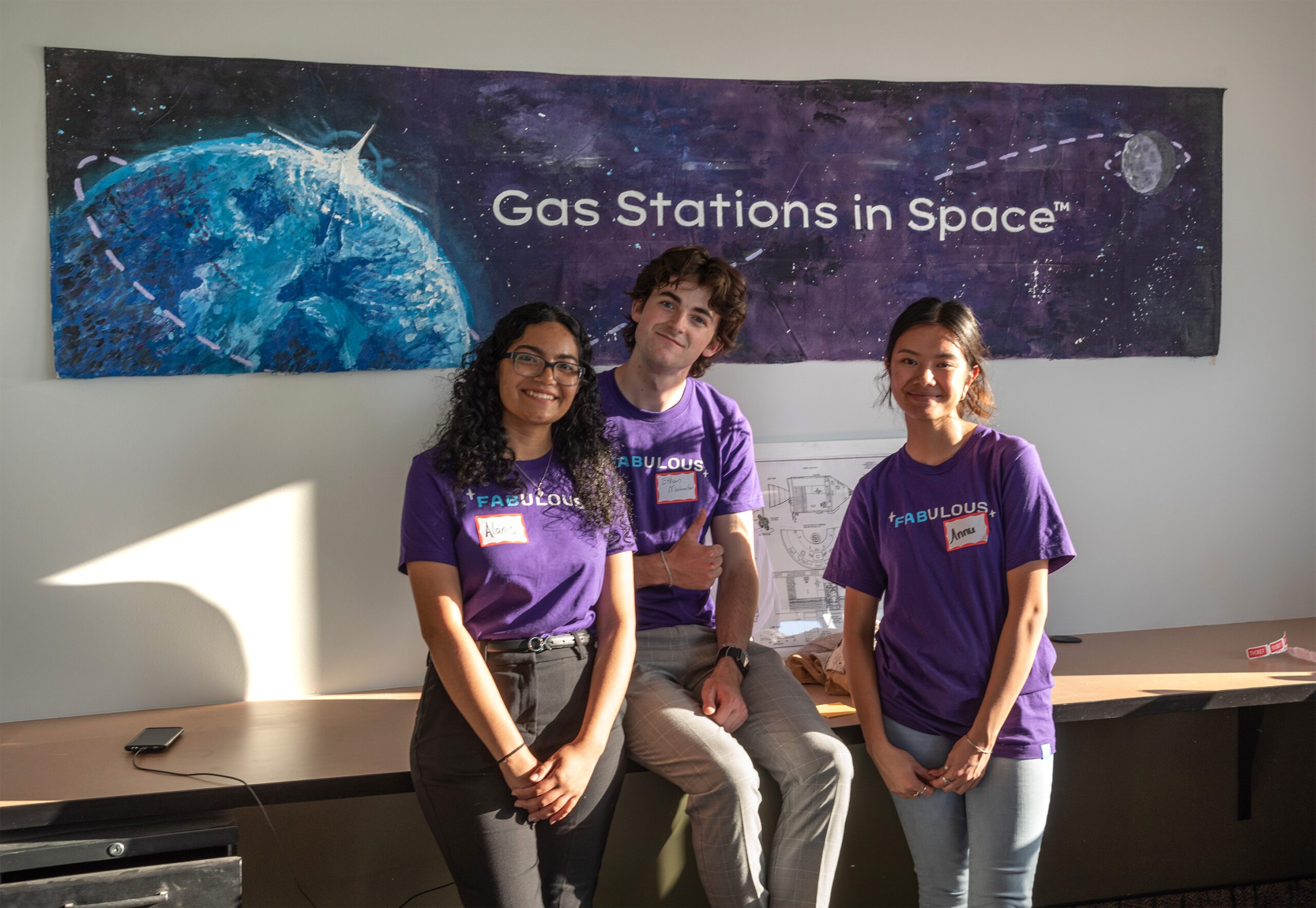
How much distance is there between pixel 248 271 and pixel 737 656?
5.04ft

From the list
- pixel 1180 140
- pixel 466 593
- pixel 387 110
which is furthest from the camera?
pixel 1180 140

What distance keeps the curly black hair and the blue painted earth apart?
57 centimetres

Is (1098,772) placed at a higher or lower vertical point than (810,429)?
lower

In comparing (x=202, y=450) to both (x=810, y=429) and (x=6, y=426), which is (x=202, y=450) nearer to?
(x=6, y=426)

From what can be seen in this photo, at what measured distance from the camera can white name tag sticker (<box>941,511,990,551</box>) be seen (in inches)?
71.3

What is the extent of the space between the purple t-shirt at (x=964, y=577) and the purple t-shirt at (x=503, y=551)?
2.06 ft

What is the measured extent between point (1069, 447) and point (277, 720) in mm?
2372

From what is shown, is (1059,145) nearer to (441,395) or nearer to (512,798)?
(441,395)

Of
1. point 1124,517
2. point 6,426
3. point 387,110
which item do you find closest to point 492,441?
point 387,110

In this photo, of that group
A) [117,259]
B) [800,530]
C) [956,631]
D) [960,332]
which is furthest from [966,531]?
[117,259]

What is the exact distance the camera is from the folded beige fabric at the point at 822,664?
229 cm

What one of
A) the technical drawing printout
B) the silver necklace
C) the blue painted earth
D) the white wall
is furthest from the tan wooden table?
the blue painted earth

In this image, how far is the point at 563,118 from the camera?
2.55m

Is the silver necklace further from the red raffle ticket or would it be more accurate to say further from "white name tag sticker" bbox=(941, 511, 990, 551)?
the red raffle ticket
